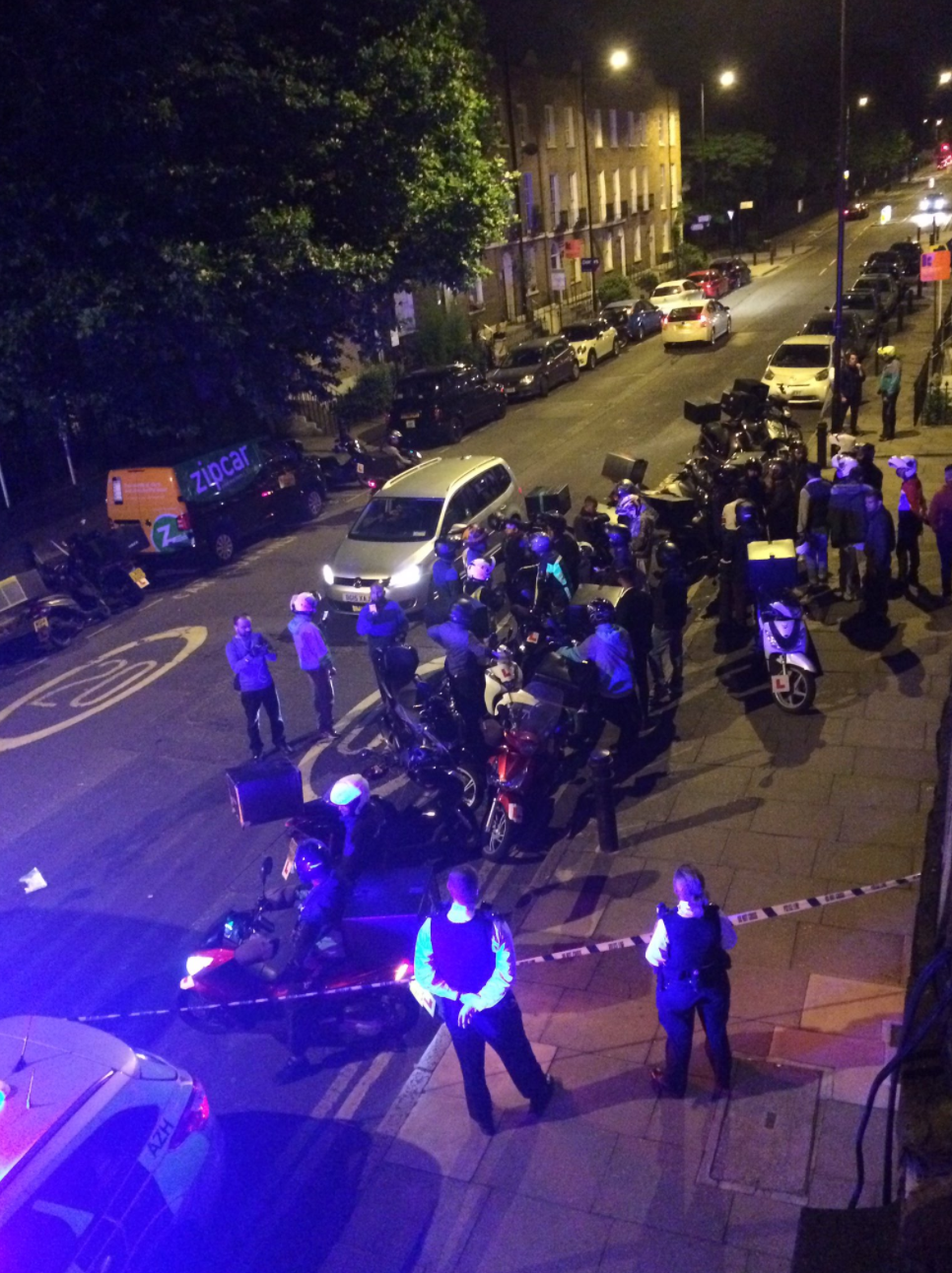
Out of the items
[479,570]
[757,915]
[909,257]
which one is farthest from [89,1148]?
[909,257]

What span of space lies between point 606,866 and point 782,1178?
3025 mm

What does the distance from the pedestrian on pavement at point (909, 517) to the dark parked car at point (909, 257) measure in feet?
107

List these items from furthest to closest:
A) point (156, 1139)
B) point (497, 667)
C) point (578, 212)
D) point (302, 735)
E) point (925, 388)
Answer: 1. point (578, 212)
2. point (925, 388)
3. point (302, 735)
4. point (497, 667)
5. point (156, 1139)

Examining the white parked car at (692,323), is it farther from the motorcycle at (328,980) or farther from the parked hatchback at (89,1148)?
the parked hatchback at (89,1148)

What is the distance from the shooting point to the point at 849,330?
27297mm

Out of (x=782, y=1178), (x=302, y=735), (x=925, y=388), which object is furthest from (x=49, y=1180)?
(x=925, y=388)

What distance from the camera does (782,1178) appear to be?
494 cm

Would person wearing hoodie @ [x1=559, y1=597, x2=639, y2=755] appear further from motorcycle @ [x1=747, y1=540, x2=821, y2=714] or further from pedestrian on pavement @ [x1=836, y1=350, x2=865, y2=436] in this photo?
pedestrian on pavement @ [x1=836, y1=350, x2=865, y2=436]

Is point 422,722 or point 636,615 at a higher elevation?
Result: point 636,615

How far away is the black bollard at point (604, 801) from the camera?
304 inches

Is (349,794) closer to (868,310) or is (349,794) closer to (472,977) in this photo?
(472,977)

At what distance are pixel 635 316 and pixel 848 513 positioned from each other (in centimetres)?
2745

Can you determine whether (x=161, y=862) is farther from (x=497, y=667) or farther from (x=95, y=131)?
(x=95, y=131)

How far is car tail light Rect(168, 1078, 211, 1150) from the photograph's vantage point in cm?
488
